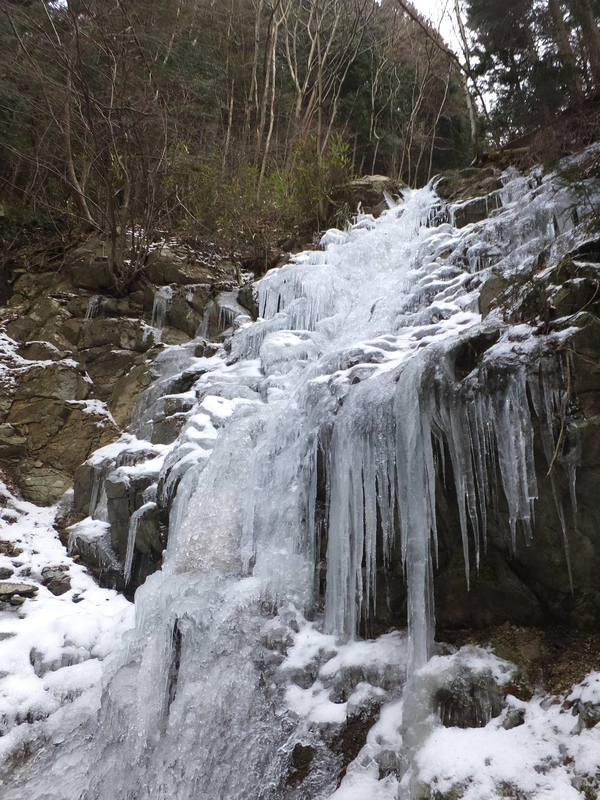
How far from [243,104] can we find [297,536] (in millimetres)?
12712

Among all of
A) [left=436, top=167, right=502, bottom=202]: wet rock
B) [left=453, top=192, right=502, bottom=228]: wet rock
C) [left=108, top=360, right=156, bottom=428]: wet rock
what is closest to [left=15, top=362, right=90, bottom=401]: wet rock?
[left=108, top=360, right=156, bottom=428]: wet rock

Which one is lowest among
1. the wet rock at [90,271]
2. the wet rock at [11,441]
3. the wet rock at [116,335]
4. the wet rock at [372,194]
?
the wet rock at [11,441]

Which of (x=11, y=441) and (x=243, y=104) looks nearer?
(x=11, y=441)

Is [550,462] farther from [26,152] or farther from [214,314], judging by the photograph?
[26,152]

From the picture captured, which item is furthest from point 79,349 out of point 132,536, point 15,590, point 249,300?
point 15,590

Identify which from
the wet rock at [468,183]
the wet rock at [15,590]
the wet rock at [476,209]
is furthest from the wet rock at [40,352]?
the wet rock at [468,183]

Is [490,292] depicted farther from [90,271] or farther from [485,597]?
[90,271]

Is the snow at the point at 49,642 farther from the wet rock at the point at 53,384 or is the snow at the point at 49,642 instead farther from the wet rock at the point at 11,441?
the wet rock at the point at 53,384

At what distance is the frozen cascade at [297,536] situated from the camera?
318 centimetres

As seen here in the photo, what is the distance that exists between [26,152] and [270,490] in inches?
Result: 355

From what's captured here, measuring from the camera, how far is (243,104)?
13.5m

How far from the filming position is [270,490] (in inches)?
176

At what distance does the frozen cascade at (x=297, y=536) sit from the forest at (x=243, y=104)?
2359mm

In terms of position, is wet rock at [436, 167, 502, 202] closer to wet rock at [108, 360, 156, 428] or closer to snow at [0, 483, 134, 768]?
wet rock at [108, 360, 156, 428]
